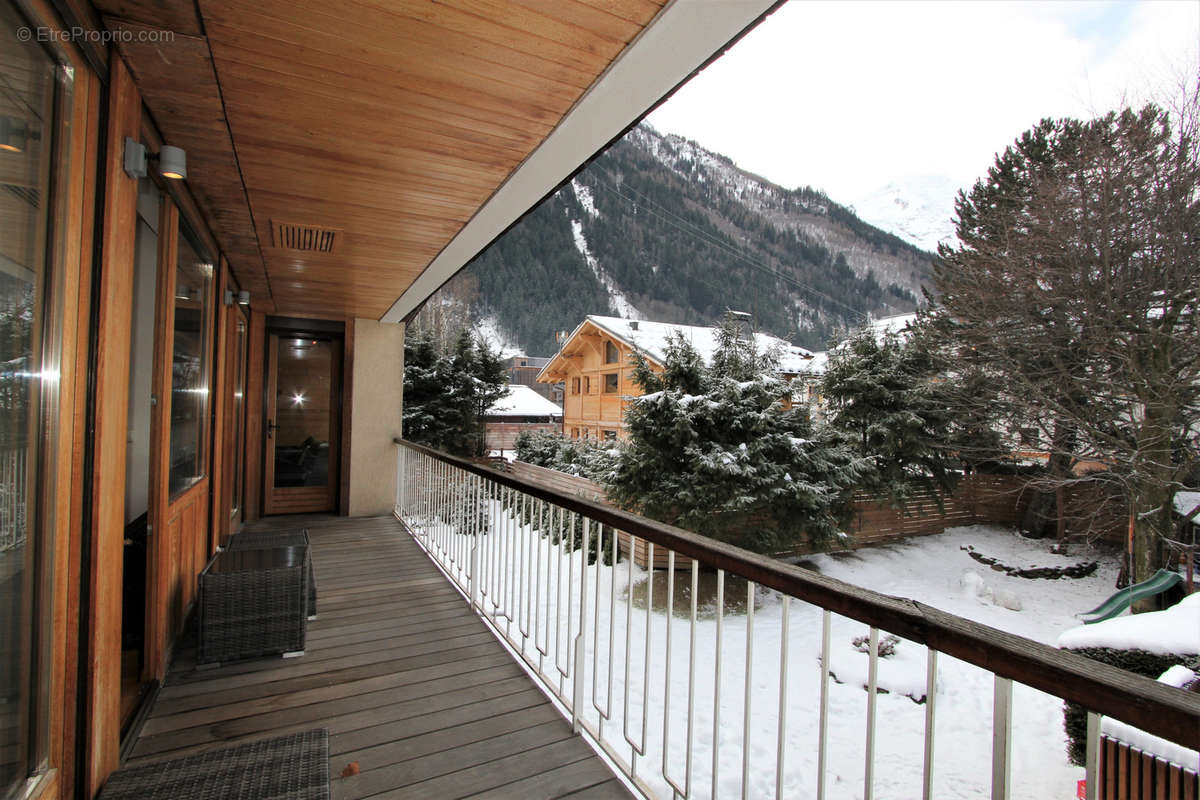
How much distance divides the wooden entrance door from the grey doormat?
4.56 meters

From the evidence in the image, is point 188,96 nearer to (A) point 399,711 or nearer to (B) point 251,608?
(B) point 251,608

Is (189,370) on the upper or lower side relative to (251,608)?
upper

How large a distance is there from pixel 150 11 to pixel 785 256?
5949 centimetres

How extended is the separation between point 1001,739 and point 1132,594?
8.02 metres

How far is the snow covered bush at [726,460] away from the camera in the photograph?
7.41 metres

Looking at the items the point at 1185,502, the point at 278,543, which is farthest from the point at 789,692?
the point at 1185,502

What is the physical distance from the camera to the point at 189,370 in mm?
2883

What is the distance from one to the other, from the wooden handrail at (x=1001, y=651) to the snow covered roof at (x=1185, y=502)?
10.6 m

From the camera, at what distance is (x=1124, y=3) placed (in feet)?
97.1

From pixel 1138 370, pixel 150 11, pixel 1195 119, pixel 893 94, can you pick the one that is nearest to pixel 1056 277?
pixel 1138 370

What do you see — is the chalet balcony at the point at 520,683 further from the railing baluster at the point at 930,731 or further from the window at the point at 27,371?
the window at the point at 27,371

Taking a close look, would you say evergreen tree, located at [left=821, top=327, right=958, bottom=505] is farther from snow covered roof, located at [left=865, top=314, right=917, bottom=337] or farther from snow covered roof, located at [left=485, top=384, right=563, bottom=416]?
snow covered roof, located at [left=485, top=384, right=563, bottom=416]

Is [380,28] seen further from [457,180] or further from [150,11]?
[457,180]

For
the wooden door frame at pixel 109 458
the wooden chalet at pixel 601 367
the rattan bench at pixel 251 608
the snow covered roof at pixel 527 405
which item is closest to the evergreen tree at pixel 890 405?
the wooden chalet at pixel 601 367
